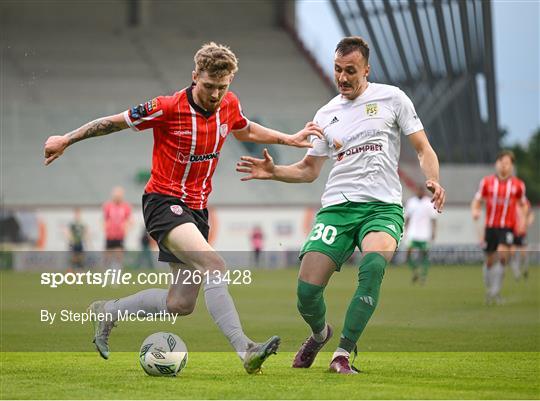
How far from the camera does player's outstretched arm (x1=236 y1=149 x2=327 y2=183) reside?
7.26m

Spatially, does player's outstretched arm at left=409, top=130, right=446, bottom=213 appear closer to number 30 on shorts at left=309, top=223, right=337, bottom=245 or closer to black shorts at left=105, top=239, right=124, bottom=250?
number 30 on shorts at left=309, top=223, right=337, bottom=245

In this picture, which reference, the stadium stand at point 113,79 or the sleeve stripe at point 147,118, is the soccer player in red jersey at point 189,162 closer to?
the sleeve stripe at point 147,118

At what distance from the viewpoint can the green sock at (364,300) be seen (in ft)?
22.2

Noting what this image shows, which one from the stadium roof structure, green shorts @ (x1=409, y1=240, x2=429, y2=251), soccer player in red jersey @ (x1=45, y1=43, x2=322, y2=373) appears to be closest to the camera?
soccer player in red jersey @ (x1=45, y1=43, x2=322, y2=373)

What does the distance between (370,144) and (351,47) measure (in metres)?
0.67

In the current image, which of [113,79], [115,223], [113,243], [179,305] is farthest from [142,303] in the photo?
[113,79]

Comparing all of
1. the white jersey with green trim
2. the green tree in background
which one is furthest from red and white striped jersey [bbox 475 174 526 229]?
the green tree in background

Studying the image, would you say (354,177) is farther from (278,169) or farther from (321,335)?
(321,335)

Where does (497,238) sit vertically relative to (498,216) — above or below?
below

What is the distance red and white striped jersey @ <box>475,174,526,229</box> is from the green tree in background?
150 feet

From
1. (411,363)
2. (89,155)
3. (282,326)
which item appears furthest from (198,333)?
(89,155)

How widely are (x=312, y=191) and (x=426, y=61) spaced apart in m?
7.81

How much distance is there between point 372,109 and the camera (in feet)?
23.6

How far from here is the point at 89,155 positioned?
35.7 m
